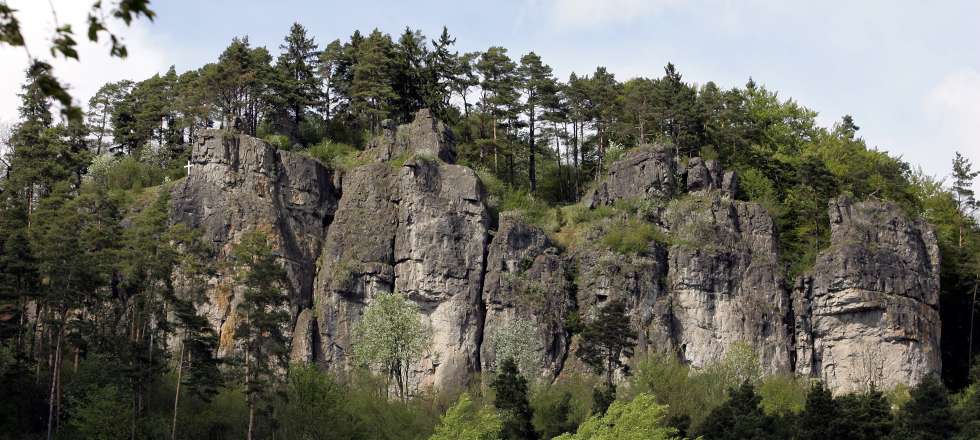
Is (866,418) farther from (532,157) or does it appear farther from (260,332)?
(532,157)

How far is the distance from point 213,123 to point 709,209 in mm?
37157

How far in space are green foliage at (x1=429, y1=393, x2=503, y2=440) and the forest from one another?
0.14m

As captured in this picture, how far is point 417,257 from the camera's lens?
7562 cm

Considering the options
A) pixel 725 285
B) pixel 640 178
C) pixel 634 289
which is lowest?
pixel 634 289

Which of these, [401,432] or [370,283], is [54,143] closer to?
[370,283]

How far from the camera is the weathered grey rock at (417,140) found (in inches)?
3187

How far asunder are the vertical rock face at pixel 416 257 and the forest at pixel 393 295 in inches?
115

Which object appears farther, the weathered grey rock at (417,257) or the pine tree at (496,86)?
the pine tree at (496,86)

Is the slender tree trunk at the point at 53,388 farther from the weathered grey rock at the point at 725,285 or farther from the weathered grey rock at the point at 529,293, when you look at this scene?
the weathered grey rock at the point at 725,285

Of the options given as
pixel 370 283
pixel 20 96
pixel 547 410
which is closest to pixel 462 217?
pixel 370 283

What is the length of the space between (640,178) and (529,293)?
40.6 ft

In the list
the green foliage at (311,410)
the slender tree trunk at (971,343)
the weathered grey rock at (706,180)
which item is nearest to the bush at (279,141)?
the green foliage at (311,410)

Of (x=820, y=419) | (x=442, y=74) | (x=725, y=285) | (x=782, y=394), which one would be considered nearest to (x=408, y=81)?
(x=442, y=74)

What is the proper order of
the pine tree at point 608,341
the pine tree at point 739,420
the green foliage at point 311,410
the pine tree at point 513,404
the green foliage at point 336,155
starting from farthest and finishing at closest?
the green foliage at point 336,155
the pine tree at point 608,341
the pine tree at point 513,404
the green foliage at point 311,410
the pine tree at point 739,420
